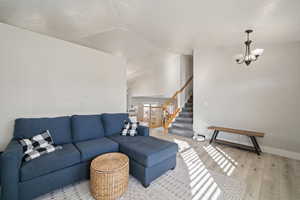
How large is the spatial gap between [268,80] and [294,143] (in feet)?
5.00

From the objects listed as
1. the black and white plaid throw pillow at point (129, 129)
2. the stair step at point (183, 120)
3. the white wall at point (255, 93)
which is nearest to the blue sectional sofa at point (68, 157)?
the black and white plaid throw pillow at point (129, 129)

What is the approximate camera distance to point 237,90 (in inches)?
142

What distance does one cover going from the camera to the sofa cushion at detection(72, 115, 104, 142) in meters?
2.40

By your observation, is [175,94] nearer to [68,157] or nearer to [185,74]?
[185,74]

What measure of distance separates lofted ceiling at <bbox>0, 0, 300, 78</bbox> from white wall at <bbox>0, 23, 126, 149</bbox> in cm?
42

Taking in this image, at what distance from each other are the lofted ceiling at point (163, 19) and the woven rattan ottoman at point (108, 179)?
2546 mm

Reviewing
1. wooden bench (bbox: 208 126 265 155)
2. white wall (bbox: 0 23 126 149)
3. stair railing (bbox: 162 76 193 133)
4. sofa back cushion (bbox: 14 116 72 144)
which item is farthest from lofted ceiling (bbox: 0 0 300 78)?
stair railing (bbox: 162 76 193 133)

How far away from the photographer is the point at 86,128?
2510 mm

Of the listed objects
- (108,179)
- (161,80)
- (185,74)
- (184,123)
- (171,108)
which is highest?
(185,74)

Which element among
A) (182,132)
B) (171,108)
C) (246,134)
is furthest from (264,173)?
(171,108)

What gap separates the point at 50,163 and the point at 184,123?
4316 millimetres

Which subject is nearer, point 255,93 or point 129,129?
point 129,129

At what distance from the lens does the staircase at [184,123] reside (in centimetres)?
464

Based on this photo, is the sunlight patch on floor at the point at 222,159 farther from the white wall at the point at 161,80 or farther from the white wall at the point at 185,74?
the white wall at the point at 161,80
